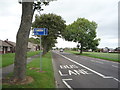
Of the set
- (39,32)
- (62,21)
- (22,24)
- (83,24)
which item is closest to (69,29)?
(83,24)

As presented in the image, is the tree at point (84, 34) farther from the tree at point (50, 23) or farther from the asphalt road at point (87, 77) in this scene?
the asphalt road at point (87, 77)

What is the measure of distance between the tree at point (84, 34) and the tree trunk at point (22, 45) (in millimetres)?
33243

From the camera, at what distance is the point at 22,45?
621 centimetres

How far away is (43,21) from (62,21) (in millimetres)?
4179

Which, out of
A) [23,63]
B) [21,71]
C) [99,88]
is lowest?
[99,88]

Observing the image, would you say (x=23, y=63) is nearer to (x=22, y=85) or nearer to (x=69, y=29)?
(x=22, y=85)

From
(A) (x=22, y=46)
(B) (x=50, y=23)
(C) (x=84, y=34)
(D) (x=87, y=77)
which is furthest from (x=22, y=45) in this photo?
(C) (x=84, y=34)

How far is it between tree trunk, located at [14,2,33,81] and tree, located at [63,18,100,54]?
33243 mm

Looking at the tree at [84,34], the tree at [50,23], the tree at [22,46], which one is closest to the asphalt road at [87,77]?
the tree at [22,46]

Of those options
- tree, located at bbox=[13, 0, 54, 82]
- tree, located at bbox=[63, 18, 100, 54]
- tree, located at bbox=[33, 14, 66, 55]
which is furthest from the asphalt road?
tree, located at bbox=[63, 18, 100, 54]

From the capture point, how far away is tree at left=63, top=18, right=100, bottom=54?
130ft

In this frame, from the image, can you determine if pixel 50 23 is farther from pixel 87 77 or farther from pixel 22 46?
pixel 22 46

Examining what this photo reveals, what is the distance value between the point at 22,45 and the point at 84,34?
34892 millimetres

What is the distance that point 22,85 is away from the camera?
545 cm
